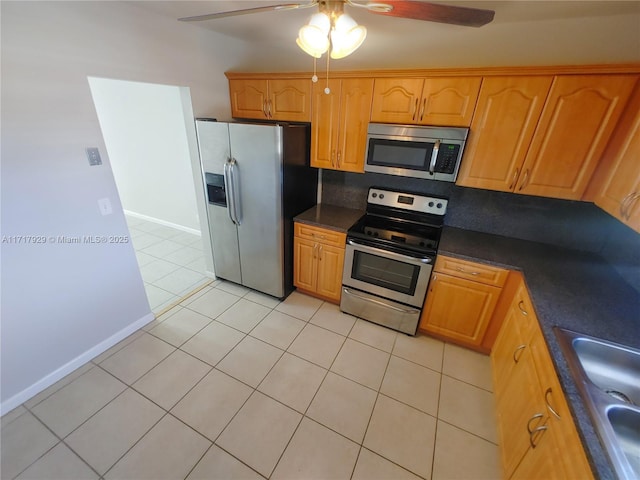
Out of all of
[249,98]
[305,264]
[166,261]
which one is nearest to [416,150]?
[305,264]

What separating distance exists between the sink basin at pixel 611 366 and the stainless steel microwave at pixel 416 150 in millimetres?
1239

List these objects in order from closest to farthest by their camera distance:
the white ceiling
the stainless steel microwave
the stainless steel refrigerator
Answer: the white ceiling → the stainless steel microwave → the stainless steel refrigerator

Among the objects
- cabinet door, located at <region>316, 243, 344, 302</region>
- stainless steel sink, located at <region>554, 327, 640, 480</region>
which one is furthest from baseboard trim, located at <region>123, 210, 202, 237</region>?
stainless steel sink, located at <region>554, 327, 640, 480</region>

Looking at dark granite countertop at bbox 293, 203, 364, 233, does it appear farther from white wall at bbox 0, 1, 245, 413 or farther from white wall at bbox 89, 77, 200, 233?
white wall at bbox 89, 77, 200, 233

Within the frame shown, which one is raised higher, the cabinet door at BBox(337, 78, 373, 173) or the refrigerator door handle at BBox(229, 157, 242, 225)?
the cabinet door at BBox(337, 78, 373, 173)

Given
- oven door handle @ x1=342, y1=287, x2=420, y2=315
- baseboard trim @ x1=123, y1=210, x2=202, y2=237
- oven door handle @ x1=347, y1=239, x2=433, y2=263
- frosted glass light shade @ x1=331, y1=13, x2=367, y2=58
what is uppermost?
frosted glass light shade @ x1=331, y1=13, x2=367, y2=58

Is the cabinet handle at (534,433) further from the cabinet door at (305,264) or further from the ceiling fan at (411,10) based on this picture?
the cabinet door at (305,264)

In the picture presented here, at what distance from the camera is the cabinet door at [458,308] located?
201 cm

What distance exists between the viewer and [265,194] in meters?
2.33

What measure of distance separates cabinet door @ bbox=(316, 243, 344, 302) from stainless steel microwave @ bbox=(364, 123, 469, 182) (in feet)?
2.58

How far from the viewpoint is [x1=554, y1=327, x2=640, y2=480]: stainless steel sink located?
840 mm

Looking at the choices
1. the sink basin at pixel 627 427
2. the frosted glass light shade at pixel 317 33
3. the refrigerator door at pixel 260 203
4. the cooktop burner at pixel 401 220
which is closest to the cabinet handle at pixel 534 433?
the sink basin at pixel 627 427

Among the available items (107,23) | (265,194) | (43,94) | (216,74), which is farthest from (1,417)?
(216,74)

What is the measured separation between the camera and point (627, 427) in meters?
0.96
